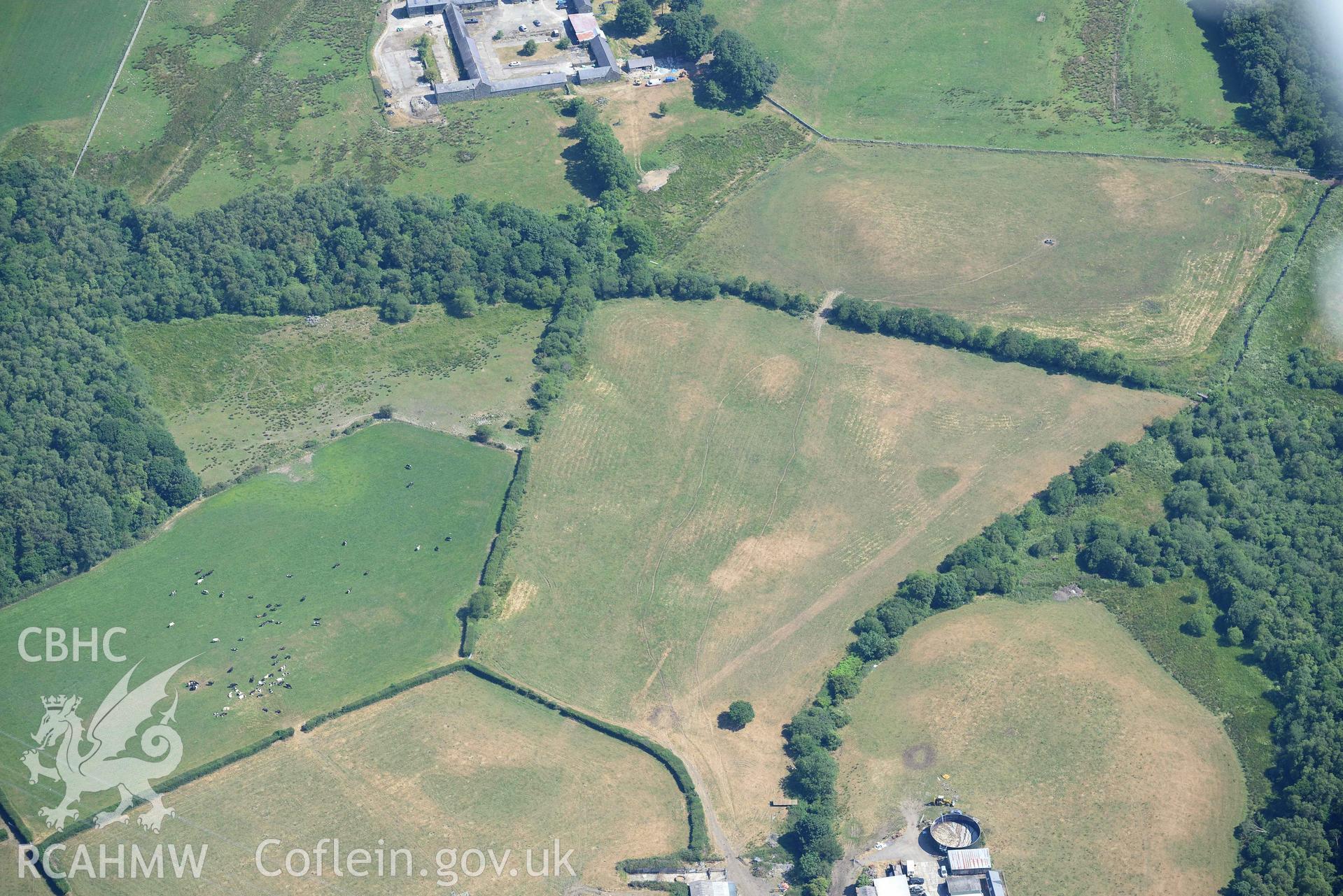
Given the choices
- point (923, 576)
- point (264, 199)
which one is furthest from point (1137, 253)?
point (264, 199)

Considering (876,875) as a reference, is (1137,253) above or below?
above

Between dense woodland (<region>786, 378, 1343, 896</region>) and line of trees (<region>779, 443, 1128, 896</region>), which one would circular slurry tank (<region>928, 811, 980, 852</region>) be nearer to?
line of trees (<region>779, 443, 1128, 896</region>)

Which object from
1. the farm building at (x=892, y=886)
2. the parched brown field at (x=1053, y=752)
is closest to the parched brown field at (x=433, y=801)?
the farm building at (x=892, y=886)

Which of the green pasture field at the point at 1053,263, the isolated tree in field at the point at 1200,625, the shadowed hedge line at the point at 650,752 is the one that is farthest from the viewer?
the green pasture field at the point at 1053,263

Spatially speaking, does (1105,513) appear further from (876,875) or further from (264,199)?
(264,199)

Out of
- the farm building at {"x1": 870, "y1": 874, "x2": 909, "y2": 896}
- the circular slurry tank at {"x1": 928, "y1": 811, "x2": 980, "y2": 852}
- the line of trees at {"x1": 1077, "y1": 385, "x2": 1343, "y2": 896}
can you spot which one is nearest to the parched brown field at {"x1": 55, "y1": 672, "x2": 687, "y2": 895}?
the farm building at {"x1": 870, "y1": 874, "x2": 909, "y2": 896}

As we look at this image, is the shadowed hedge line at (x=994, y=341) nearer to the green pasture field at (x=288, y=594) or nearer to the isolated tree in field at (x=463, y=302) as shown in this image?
the isolated tree in field at (x=463, y=302)
